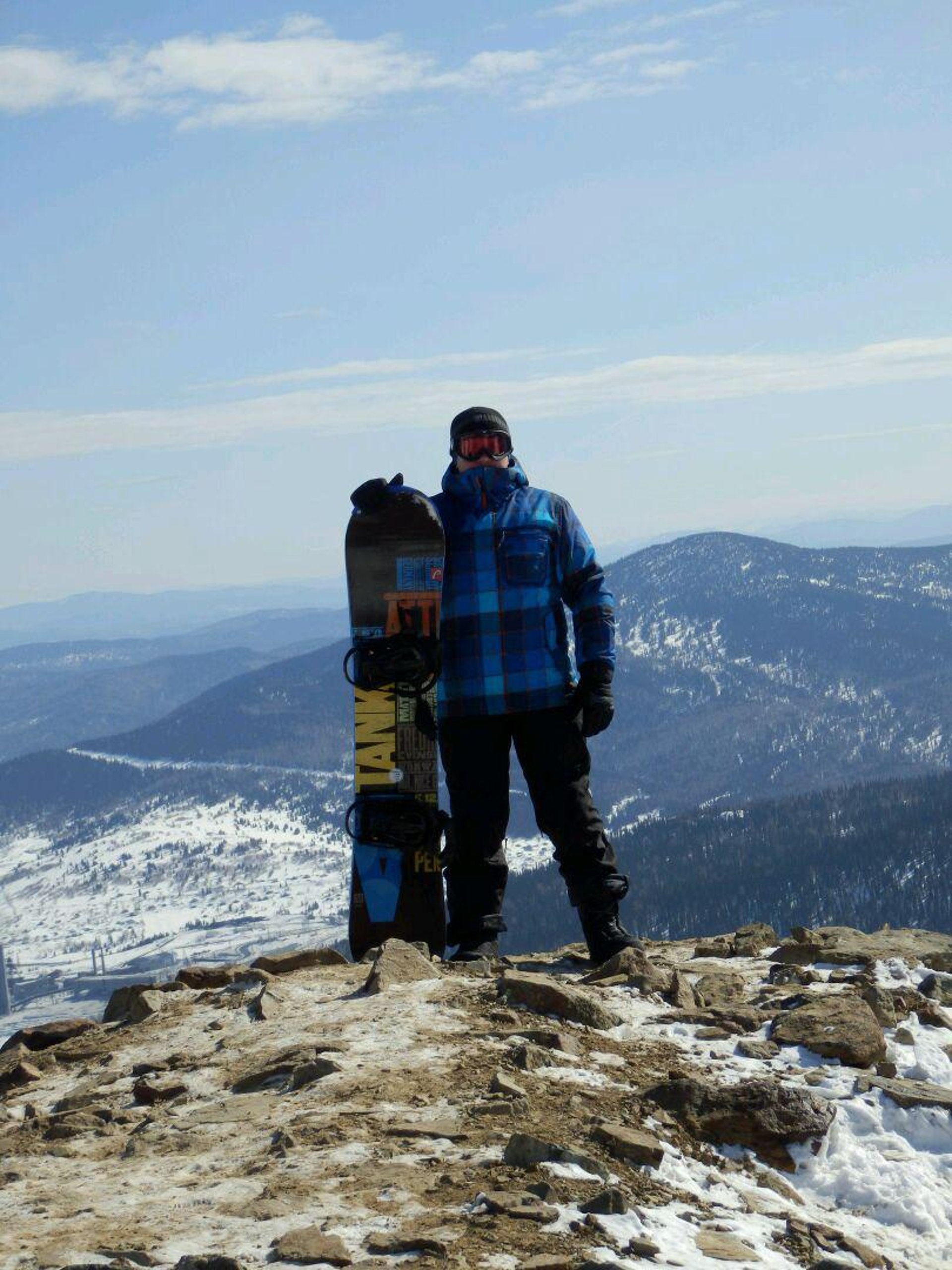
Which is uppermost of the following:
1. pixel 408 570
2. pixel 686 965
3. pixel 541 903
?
pixel 408 570

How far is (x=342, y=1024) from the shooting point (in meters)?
8.05

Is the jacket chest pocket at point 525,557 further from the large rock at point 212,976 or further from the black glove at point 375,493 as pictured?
the large rock at point 212,976

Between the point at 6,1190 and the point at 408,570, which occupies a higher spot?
the point at 408,570

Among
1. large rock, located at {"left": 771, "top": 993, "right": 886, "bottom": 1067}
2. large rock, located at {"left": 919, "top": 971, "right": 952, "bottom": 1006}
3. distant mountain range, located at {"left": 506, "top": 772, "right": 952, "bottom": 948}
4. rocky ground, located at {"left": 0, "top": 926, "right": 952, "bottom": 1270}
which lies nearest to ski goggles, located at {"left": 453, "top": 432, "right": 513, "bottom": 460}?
rocky ground, located at {"left": 0, "top": 926, "right": 952, "bottom": 1270}

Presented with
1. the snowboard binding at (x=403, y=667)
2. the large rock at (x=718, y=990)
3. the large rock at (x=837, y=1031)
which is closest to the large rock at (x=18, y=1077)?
the snowboard binding at (x=403, y=667)

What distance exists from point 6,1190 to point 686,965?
547 centimetres

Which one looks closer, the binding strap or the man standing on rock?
the man standing on rock

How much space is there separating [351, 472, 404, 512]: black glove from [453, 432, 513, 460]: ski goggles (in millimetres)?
632

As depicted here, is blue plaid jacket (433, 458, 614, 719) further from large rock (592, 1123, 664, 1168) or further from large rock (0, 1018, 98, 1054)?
large rock (592, 1123, 664, 1168)

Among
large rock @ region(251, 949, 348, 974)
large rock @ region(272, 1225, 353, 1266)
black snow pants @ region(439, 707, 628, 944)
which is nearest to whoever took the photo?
large rock @ region(272, 1225, 353, 1266)

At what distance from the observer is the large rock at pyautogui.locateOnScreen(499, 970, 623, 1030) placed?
321 inches

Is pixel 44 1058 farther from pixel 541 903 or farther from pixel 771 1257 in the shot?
pixel 541 903

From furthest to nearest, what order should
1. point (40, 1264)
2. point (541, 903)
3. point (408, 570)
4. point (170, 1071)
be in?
point (541, 903) < point (408, 570) < point (170, 1071) < point (40, 1264)

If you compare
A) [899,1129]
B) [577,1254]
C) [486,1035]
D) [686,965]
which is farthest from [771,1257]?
[686,965]
